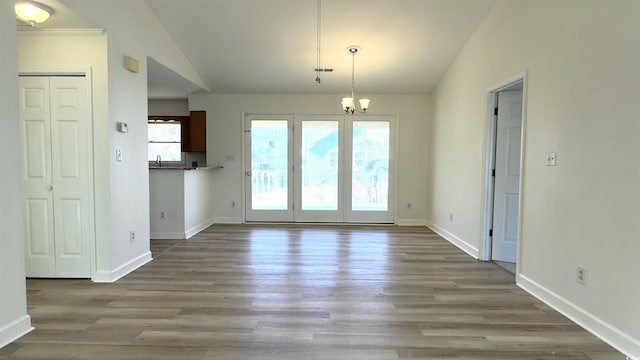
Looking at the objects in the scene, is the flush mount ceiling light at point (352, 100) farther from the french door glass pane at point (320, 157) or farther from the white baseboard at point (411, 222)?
the white baseboard at point (411, 222)

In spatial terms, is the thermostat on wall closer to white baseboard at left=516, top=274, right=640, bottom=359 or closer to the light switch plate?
the light switch plate

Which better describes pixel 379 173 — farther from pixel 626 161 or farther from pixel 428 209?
pixel 626 161

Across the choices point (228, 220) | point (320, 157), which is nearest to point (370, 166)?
point (320, 157)

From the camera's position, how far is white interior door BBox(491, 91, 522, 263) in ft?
13.3

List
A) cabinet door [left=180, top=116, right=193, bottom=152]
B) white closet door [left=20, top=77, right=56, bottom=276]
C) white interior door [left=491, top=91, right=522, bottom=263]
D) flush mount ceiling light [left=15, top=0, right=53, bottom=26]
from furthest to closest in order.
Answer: cabinet door [left=180, top=116, right=193, bottom=152] → white interior door [left=491, top=91, right=522, bottom=263] → white closet door [left=20, top=77, right=56, bottom=276] → flush mount ceiling light [left=15, top=0, right=53, bottom=26]

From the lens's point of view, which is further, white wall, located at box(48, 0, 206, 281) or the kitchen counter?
the kitchen counter

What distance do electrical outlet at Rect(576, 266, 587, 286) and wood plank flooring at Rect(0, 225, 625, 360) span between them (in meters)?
0.32

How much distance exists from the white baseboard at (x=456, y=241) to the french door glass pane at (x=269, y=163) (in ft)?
9.01

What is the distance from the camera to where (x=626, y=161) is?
7.21 ft

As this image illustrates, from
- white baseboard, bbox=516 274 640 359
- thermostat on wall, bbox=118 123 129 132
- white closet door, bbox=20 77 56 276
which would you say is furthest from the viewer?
thermostat on wall, bbox=118 123 129 132

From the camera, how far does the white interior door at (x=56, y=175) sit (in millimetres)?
3301

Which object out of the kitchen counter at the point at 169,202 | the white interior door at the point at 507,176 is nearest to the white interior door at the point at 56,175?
the kitchen counter at the point at 169,202

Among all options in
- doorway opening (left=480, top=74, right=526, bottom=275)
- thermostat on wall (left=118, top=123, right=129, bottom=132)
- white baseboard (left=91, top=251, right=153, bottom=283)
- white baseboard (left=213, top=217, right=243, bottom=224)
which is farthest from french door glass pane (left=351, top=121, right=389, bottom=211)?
thermostat on wall (left=118, top=123, right=129, bottom=132)

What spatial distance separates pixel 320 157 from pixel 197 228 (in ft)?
8.29
